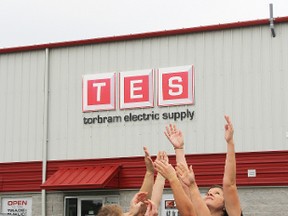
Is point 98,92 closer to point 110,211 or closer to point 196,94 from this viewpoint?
point 196,94

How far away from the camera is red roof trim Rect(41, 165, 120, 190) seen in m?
19.3

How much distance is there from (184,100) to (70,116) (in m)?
3.94

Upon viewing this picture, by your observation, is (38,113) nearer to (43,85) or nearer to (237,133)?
(43,85)

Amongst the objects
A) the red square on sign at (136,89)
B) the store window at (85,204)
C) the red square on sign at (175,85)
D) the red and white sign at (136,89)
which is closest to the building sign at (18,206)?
the store window at (85,204)

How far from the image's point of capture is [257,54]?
18828mm

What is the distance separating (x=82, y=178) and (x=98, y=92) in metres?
2.79

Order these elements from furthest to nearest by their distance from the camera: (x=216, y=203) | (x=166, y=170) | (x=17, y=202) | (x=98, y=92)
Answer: (x=17, y=202) → (x=98, y=92) → (x=216, y=203) → (x=166, y=170)

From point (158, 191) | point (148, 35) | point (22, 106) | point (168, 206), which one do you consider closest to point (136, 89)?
point (148, 35)

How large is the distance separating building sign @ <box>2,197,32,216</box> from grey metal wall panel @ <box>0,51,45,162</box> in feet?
4.36

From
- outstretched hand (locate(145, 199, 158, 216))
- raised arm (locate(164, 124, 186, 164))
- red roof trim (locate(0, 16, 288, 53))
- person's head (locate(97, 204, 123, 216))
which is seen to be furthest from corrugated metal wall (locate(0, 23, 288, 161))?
person's head (locate(97, 204, 123, 216))

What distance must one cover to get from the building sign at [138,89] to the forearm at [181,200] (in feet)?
46.9

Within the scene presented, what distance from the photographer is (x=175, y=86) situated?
19688 mm

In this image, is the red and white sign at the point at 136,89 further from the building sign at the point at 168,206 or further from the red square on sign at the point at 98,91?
the building sign at the point at 168,206

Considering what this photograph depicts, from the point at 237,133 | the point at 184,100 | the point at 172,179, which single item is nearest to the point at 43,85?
the point at 184,100
